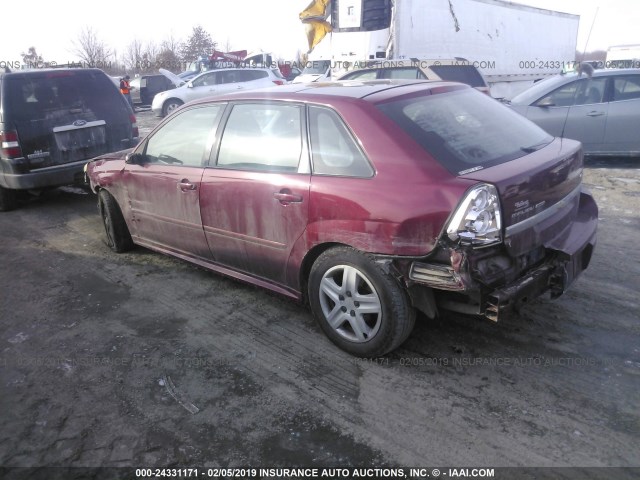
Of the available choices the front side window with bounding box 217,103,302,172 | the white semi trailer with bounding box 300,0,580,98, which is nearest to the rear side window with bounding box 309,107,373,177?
the front side window with bounding box 217,103,302,172

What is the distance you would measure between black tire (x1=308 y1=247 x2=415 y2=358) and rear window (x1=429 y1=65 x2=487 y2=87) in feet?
24.9

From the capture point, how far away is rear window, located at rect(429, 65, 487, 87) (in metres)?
9.70

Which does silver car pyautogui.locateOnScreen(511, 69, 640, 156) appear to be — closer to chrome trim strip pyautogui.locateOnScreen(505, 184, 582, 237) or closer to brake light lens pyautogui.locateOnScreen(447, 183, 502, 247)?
chrome trim strip pyautogui.locateOnScreen(505, 184, 582, 237)

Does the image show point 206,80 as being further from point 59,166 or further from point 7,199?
point 59,166

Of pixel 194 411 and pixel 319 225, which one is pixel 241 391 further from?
pixel 319 225

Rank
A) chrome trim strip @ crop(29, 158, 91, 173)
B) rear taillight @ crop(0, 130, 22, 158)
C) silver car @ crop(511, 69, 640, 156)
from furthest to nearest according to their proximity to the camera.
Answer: silver car @ crop(511, 69, 640, 156) → chrome trim strip @ crop(29, 158, 91, 173) → rear taillight @ crop(0, 130, 22, 158)

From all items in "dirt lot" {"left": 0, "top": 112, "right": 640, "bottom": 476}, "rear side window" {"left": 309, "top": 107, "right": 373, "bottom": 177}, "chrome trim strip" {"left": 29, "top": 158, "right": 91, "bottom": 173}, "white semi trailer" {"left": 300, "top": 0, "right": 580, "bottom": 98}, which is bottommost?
"dirt lot" {"left": 0, "top": 112, "right": 640, "bottom": 476}

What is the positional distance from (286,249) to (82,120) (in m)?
5.02

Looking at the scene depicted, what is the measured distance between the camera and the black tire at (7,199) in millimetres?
7116

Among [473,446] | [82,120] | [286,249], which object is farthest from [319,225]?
[82,120]

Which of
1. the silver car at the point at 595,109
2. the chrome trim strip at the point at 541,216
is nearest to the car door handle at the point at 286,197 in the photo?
the chrome trim strip at the point at 541,216

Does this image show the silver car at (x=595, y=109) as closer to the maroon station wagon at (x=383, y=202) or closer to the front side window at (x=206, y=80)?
the maroon station wagon at (x=383, y=202)

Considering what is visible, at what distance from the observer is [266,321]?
3.72 m

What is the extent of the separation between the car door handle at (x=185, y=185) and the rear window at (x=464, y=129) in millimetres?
1678
